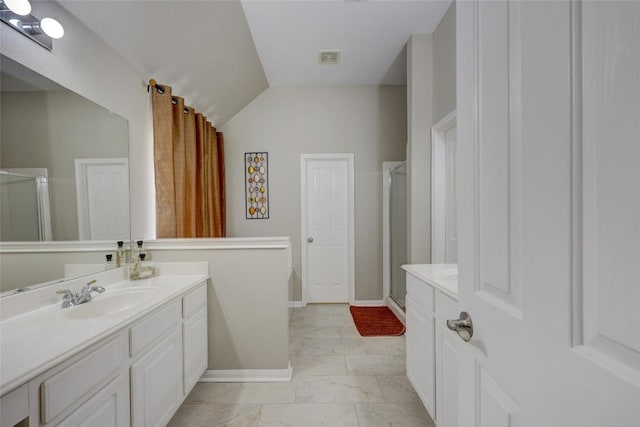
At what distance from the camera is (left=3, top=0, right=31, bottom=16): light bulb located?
115 cm

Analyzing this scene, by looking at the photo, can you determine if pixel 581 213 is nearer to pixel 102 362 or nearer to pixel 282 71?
pixel 102 362

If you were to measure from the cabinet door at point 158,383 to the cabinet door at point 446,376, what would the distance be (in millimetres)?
1418

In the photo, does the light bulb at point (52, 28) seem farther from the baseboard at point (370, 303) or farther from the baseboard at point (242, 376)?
the baseboard at point (370, 303)

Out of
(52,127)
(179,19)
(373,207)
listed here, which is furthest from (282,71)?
(52,127)

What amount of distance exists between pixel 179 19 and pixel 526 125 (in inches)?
87.3

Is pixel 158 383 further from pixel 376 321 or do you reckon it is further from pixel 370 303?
pixel 370 303

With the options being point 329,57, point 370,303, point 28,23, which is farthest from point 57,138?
point 370,303

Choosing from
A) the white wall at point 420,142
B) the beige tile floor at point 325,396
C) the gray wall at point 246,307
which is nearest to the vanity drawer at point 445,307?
the beige tile floor at point 325,396

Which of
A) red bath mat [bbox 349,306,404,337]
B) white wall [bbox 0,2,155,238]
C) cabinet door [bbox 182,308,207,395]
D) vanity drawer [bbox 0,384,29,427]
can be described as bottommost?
red bath mat [bbox 349,306,404,337]

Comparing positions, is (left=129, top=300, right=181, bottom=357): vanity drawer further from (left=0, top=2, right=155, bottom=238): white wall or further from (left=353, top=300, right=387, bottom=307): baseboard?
(left=353, top=300, right=387, bottom=307): baseboard

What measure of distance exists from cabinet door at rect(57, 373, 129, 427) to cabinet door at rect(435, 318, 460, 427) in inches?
56.5

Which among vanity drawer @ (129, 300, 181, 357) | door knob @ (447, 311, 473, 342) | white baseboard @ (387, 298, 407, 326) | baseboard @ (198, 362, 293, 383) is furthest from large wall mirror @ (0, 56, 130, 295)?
white baseboard @ (387, 298, 407, 326)

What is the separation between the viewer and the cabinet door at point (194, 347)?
166 cm

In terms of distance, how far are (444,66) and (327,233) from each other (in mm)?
2299
